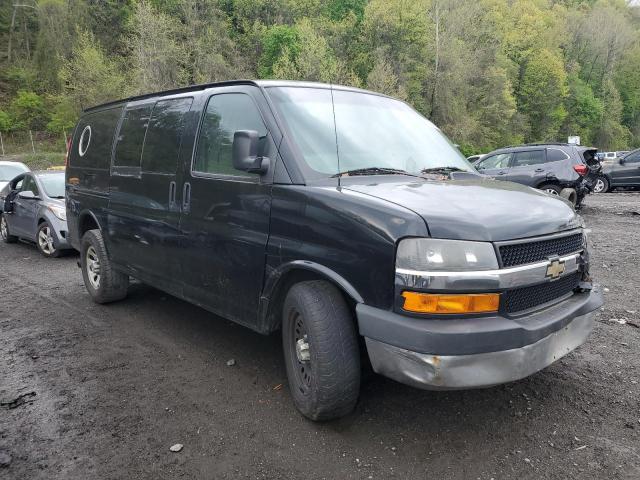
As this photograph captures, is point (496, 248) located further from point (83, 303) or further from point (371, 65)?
point (371, 65)

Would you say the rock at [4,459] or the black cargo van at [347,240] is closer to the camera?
the black cargo van at [347,240]

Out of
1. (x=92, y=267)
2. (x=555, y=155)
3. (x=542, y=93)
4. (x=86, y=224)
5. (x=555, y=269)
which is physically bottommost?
(x=92, y=267)

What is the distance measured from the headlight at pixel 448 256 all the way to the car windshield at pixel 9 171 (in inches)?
540

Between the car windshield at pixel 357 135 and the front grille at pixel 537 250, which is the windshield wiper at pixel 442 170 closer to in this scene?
the car windshield at pixel 357 135

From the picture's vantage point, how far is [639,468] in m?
2.72

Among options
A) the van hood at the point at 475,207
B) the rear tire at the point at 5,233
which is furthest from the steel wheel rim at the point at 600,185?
the rear tire at the point at 5,233

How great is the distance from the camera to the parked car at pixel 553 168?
12891mm

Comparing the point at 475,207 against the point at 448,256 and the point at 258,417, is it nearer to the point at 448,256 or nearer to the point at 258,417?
the point at 448,256

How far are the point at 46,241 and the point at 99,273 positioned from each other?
13.7 ft

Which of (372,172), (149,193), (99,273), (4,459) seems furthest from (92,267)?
(372,172)

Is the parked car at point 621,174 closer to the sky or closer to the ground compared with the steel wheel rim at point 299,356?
closer to the sky

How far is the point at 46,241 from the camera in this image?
904 cm

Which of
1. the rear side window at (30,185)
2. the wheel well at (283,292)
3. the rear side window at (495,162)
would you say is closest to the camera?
the wheel well at (283,292)

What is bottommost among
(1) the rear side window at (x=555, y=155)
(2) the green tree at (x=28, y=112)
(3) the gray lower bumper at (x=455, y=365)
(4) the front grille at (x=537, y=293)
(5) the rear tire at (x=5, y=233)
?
(5) the rear tire at (x=5, y=233)
